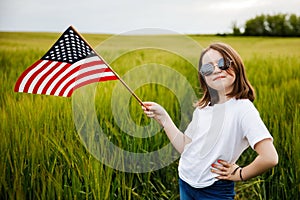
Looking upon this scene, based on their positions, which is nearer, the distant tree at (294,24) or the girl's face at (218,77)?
the girl's face at (218,77)

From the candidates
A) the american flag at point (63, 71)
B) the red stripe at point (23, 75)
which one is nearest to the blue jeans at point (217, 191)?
the american flag at point (63, 71)

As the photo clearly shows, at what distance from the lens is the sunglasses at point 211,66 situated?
1081 millimetres

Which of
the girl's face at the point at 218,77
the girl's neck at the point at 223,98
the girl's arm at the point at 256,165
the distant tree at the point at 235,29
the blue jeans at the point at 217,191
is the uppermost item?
the distant tree at the point at 235,29

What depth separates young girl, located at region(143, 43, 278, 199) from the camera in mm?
1062

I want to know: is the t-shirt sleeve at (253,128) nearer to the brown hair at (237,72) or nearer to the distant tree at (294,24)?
the brown hair at (237,72)

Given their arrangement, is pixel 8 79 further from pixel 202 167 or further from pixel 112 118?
pixel 202 167

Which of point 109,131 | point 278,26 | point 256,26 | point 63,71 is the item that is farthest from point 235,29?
point 63,71

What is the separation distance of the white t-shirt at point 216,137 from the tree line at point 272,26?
30.9 inches

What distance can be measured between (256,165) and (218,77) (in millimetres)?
243

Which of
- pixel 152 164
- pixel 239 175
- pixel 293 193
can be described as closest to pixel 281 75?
pixel 293 193

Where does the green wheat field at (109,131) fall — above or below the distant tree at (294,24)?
below

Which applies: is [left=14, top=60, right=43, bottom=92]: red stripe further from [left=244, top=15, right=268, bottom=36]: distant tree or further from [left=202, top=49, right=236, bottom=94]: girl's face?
[left=244, top=15, right=268, bottom=36]: distant tree

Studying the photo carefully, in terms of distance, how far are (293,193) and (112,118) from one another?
0.68m

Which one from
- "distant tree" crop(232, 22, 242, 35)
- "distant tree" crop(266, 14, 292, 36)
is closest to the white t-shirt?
"distant tree" crop(232, 22, 242, 35)
